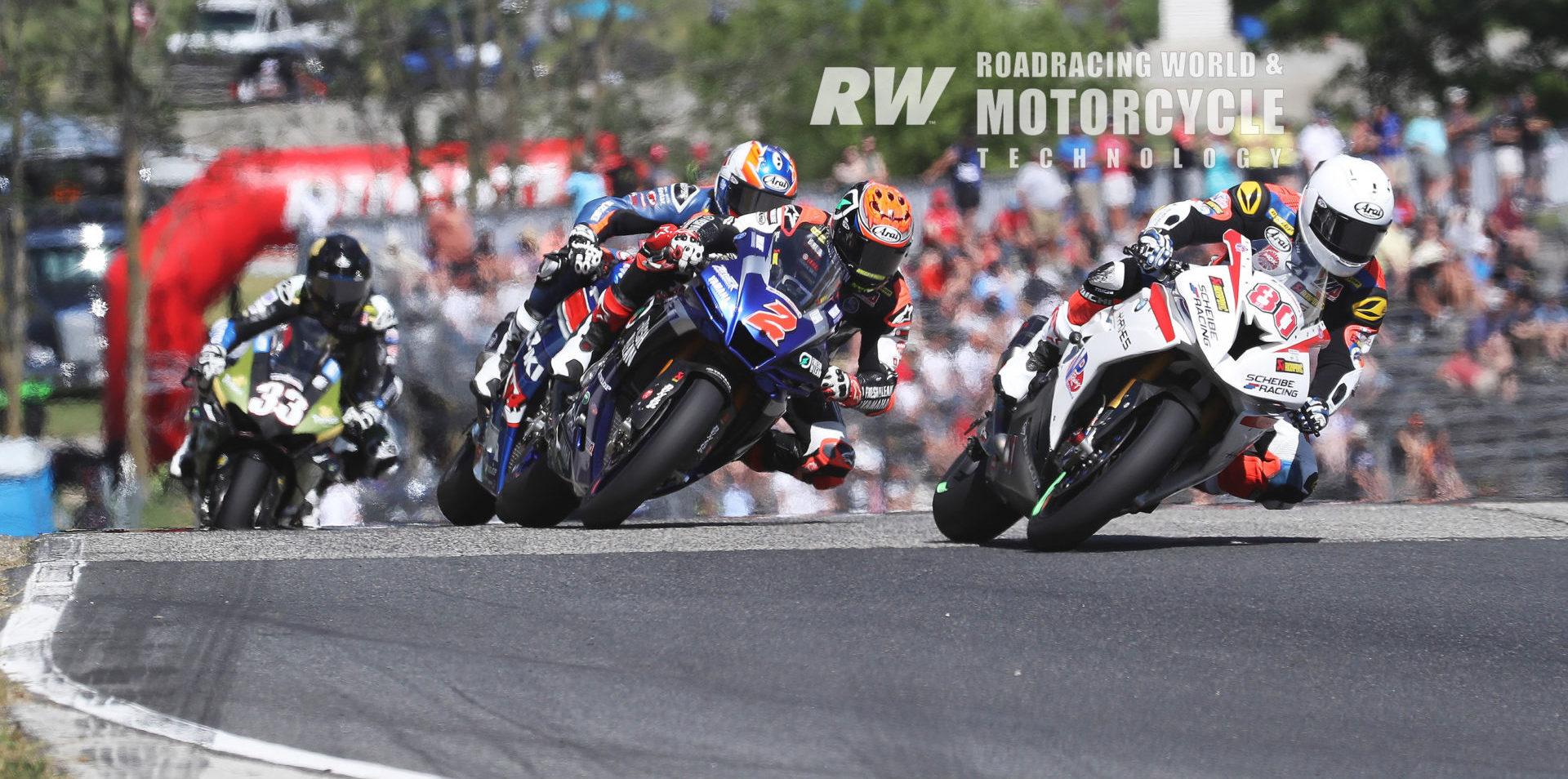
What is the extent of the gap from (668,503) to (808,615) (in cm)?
604

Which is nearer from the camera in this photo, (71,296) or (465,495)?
(465,495)

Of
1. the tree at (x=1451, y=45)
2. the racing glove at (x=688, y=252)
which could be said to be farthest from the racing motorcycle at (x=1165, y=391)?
the tree at (x=1451, y=45)

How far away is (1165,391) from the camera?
6.96 m

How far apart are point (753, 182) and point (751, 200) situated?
0.26 feet

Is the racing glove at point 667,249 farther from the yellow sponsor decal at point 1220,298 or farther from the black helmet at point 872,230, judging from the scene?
the yellow sponsor decal at point 1220,298

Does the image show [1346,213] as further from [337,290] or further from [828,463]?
[337,290]

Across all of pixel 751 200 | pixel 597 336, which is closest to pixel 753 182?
pixel 751 200

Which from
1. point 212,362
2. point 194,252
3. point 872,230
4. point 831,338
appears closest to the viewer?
point 872,230

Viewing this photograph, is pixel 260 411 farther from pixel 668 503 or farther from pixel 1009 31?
pixel 1009 31

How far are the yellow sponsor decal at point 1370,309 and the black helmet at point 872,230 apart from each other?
69.9 inches

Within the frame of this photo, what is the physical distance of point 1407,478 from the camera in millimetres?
11734

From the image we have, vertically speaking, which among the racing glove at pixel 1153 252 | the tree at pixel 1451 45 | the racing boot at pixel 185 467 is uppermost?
the tree at pixel 1451 45

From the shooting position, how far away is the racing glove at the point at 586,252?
320 inches

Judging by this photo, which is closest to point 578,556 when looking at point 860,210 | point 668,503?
point 860,210
